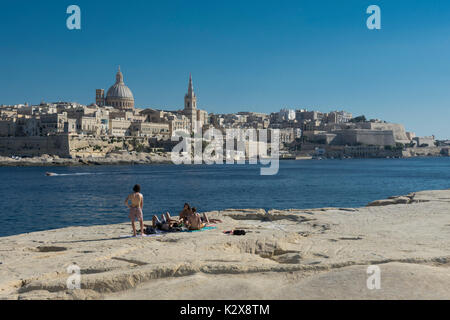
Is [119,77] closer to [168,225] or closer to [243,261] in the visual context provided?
[168,225]

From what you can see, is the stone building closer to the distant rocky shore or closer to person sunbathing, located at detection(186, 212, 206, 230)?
the distant rocky shore

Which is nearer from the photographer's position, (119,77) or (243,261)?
(243,261)

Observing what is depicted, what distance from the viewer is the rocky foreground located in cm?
420

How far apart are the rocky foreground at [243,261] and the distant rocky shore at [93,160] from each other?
53.9 metres

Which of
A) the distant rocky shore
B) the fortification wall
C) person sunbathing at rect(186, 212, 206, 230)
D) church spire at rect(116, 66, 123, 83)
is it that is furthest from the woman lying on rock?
church spire at rect(116, 66, 123, 83)

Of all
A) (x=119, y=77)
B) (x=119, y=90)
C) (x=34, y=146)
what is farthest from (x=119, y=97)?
(x=34, y=146)

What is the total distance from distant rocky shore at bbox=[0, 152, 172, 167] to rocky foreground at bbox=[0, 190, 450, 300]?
5391 cm

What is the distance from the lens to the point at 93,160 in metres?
62.3

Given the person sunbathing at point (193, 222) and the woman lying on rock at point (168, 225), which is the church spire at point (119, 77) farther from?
the person sunbathing at point (193, 222)

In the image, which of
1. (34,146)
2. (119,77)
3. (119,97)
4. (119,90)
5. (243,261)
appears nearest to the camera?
(243,261)

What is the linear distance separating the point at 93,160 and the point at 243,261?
195ft
